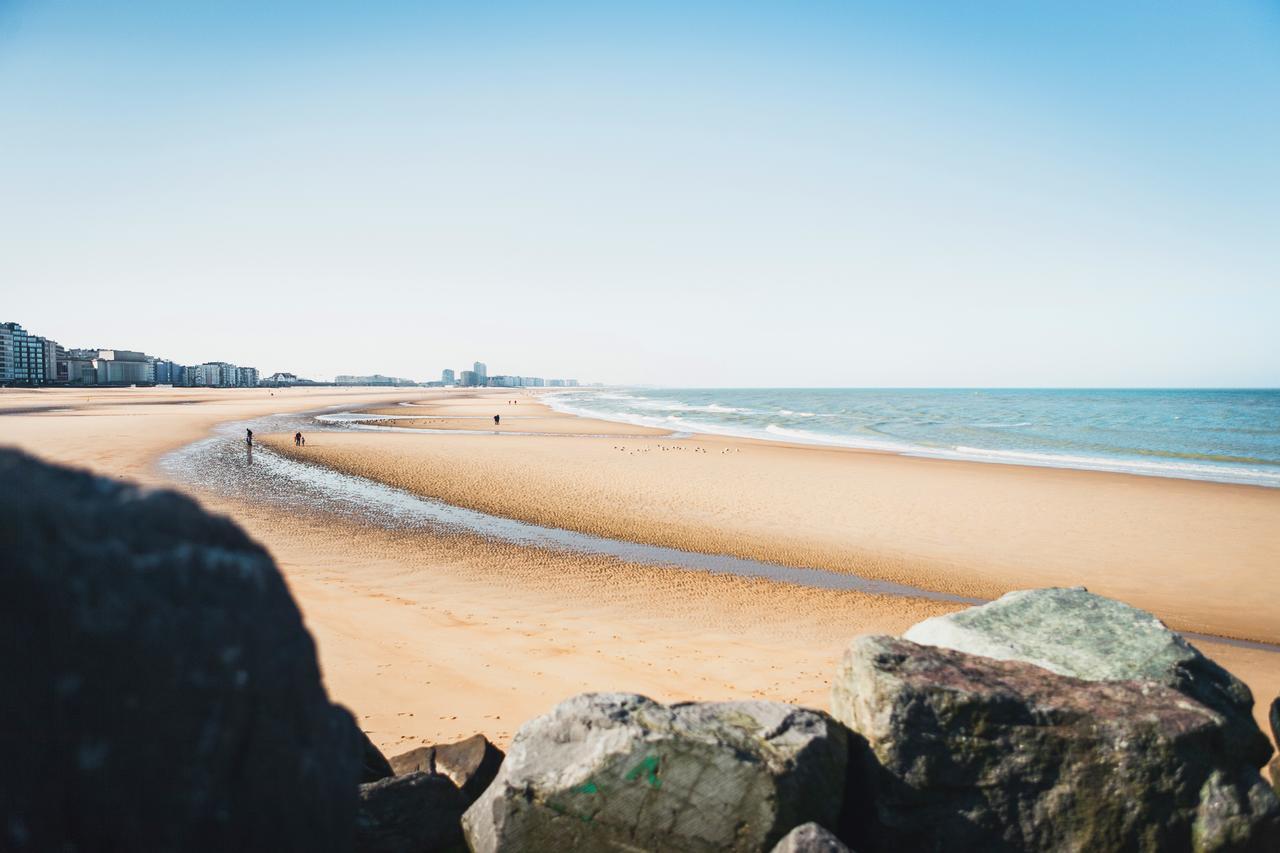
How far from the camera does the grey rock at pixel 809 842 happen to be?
3.50 metres

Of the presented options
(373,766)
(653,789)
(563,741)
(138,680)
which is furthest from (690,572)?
(138,680)

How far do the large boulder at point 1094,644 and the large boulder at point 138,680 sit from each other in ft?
16.8

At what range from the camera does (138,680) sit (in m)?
1.63

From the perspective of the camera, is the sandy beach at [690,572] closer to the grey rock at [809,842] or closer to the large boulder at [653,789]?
the large boulder at [653,789]

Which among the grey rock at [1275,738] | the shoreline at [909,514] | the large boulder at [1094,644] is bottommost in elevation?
the shoreline at [909,514]

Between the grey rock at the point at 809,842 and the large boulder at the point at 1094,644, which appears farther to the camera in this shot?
the large boulder at the point at 1094,644

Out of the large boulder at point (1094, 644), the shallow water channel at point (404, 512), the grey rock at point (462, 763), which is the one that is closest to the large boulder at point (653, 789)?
the grey rock at point (462, 763)

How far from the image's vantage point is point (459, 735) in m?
6.30

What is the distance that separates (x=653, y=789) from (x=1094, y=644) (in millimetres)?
4074

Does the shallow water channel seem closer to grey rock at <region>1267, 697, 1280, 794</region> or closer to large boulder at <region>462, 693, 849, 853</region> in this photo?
grey rock at <region>1267, 697, 1280, 794</region>

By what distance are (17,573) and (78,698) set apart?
321mm

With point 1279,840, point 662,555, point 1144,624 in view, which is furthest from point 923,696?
point 662,555

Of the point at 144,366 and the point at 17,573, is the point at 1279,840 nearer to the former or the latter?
the point at 17,573

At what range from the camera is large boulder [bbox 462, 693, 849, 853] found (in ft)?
12.2
